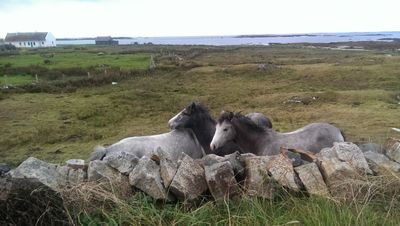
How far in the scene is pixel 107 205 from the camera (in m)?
4.71

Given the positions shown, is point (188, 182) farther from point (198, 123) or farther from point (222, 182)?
point (198, 123)

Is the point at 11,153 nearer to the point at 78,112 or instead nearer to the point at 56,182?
the point at 78,112

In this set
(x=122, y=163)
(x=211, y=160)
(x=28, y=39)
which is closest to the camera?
(x=122, y=163)

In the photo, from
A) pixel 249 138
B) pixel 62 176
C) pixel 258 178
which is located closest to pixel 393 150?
pixel 258 178

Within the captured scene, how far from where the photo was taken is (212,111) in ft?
71.3

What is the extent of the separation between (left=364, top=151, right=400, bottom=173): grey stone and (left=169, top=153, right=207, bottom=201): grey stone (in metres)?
2.24

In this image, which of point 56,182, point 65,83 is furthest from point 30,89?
point 56,182

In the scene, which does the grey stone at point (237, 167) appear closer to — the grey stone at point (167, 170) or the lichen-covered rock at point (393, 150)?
the grey stone at point (167, 170)

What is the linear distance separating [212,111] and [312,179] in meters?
16.7

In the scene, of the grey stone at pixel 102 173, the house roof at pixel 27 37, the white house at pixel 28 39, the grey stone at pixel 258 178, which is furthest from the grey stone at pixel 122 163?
the house roof at pixel 27 37

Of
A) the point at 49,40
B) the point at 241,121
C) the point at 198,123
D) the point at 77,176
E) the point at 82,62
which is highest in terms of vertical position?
the point at 77,176

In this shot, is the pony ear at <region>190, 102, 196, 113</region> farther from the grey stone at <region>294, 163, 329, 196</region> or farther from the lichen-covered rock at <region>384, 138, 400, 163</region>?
the grey stone at <region>294, 163, 329, 196</region>

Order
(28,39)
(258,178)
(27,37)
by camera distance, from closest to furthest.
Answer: (258,178)
(28,39)
(27,37)

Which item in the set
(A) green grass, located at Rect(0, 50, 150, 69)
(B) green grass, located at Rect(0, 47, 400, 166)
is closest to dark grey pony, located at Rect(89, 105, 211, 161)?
(B) green grass, located at Rect(0, 47, 400, 166)
